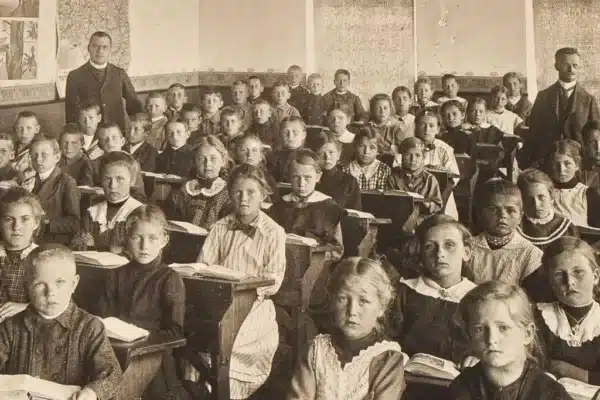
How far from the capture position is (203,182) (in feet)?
20.7

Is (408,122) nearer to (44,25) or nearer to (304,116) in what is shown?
(304,116)

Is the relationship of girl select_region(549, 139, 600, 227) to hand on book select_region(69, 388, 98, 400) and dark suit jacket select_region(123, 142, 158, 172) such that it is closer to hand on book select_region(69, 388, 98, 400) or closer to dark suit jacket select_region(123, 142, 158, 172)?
dark suit jacket select_region(123, 142, 158, 172)

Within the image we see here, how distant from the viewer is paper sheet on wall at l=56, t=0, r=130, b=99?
1023cm

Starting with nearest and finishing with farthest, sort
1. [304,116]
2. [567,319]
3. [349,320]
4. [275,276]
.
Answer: [349,320] → [567,319] → [275,276] → [304,116]

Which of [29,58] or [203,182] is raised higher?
[29,58]

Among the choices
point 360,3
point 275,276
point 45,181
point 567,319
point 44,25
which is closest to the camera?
point 567,319

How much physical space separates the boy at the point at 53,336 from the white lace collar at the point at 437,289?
4.30 feet

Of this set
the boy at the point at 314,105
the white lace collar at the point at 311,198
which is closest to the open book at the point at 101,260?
the white lace collar at the point at 311,198

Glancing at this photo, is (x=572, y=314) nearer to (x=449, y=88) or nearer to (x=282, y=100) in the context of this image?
(x=282, y=100)

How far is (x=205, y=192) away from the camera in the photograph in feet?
20.5

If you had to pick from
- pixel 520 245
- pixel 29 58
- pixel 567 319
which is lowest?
pixel 567 319

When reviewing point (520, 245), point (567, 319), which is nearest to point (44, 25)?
point (520, 245)

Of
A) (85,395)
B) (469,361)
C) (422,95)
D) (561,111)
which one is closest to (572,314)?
(469,361)

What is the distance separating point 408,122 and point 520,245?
584cm
